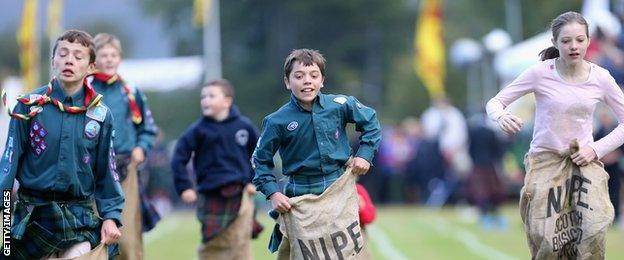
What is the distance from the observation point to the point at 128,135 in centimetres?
1152

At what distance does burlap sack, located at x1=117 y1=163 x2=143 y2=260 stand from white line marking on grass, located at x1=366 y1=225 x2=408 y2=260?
3863mm

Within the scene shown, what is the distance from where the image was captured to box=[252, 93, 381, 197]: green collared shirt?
8.91 metres

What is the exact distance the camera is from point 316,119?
8.91m

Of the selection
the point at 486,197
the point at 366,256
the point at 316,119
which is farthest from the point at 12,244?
the point at 486,197

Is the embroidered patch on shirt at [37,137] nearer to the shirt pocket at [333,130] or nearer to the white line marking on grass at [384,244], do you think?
the shirt pocket at [333,130]

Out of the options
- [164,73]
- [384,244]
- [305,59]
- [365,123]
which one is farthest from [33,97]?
[164,73]

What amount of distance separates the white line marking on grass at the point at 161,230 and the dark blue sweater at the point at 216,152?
7.34m

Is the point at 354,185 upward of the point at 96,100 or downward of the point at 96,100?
downward

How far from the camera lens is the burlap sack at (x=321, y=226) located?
8.78 metres

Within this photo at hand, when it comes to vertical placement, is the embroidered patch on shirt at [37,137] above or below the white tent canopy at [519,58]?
above

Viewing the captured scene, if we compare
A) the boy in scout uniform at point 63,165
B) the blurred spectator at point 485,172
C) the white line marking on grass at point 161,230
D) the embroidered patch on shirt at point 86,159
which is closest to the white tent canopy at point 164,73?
the white line marking on grass at point 161,230

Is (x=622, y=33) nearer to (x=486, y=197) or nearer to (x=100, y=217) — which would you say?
(x=486, y=197)

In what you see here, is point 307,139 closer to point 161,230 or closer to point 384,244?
point 384,244

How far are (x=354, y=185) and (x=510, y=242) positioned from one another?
9587 mm
